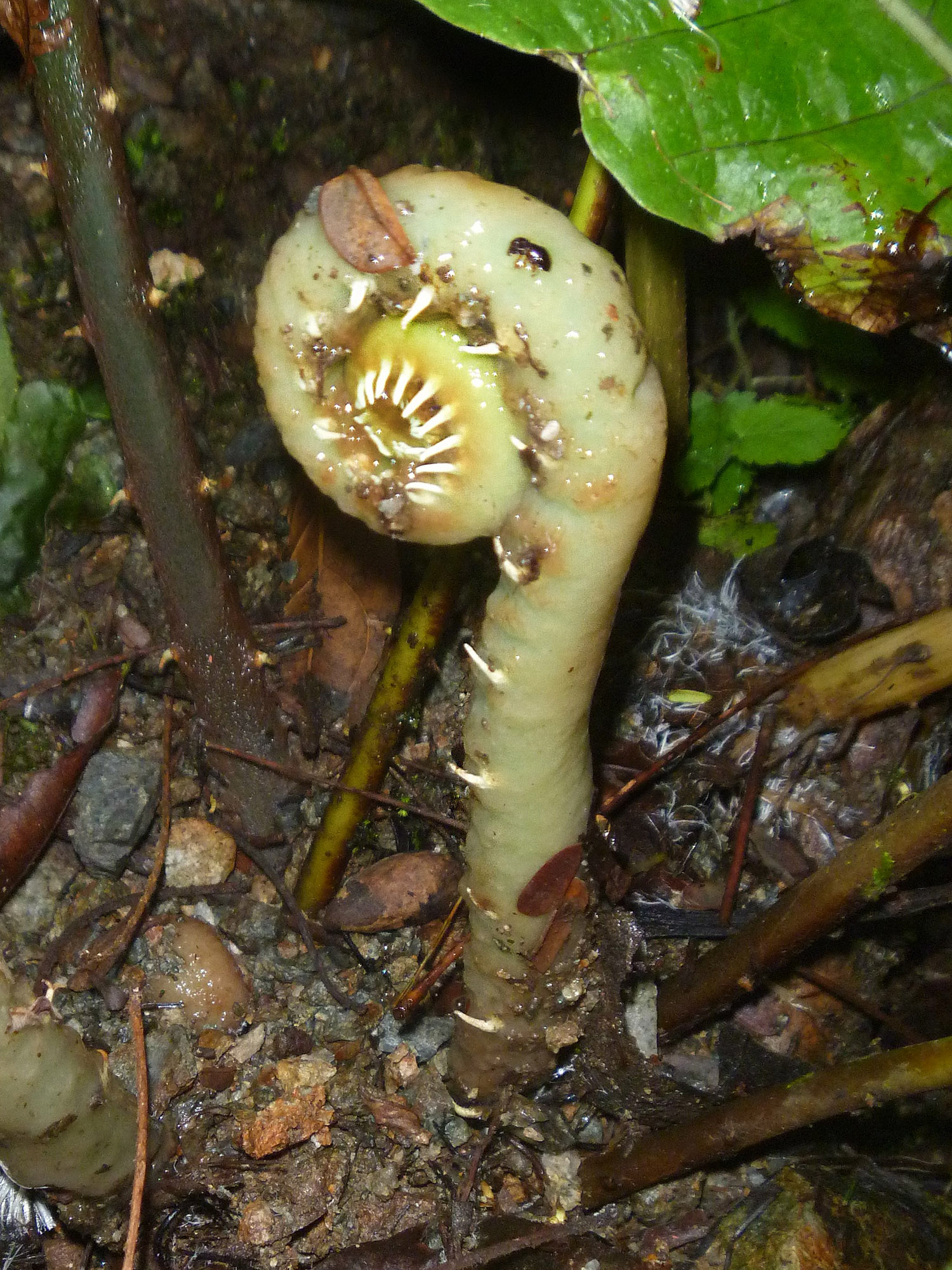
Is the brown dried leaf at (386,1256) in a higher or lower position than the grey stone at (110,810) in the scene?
lower

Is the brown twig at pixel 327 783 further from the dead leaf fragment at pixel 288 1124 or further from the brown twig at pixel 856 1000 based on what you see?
the brown twig at pixel 856 1000

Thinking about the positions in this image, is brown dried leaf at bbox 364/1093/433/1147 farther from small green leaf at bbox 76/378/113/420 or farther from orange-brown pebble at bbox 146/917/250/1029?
small green leaf at bbox 76/378/113/420

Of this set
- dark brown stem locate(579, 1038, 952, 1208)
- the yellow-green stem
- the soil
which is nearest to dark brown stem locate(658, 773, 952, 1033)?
the soil

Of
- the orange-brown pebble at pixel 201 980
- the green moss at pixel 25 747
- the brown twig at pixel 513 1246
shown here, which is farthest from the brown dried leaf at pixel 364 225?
the brown twig at pixel 513 1246

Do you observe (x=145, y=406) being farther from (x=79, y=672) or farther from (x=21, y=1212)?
(x=21, y=1212)

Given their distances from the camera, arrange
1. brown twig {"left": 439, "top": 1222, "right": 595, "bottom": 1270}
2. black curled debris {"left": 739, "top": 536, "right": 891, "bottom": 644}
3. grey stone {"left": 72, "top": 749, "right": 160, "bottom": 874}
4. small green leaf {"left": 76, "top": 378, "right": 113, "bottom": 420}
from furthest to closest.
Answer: black curled debris {"left": 739, "top": 536, "right": 891, "bottom": 644} → grey stone {"left": 72, "top": 749, "right": 160, "bottom": 874} → small green leaf {"left": 76, "top": 378, "right": 113, "bottom": 420} → brown twig {"left": 439, "top": 1222, "right": 595, "bottom": 1270}

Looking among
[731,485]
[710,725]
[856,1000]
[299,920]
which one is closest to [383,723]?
[299,920]

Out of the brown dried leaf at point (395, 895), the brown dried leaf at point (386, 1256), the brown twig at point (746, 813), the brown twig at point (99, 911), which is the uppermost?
the brown twig at point (746, 813)

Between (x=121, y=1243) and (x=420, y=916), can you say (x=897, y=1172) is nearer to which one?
(x=420, y=916)
